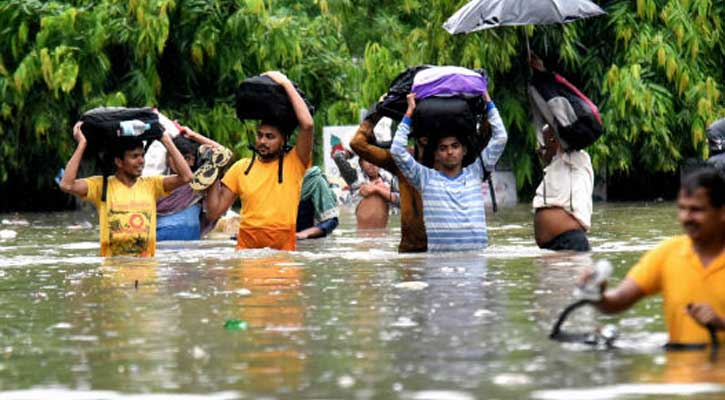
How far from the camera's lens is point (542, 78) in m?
14.9

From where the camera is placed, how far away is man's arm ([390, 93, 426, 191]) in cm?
1354

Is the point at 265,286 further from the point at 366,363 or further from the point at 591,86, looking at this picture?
the point at 591,86

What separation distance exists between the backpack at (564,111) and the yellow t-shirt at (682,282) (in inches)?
252

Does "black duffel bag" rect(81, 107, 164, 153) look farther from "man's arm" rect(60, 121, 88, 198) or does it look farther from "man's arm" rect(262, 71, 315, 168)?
"man's arm" rect(262, 71, 315, 168)

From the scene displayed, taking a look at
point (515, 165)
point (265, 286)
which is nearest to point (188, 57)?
point (515, 165)

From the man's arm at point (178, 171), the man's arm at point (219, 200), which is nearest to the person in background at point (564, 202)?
the man's arm at point (219, 200)

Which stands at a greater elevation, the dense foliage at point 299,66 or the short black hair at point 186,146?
the dense foliage at point 299,66

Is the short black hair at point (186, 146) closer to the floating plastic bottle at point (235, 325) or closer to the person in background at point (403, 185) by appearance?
the person in background at point (403, 185)

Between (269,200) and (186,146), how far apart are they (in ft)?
7.85

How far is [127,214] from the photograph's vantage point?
13938 mm

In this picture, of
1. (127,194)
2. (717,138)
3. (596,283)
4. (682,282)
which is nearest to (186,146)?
(127,194)

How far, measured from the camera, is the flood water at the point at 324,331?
24.4 ft

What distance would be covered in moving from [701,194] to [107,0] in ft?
68.3

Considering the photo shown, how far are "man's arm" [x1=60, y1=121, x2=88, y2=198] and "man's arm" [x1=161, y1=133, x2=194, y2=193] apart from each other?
584 mm
